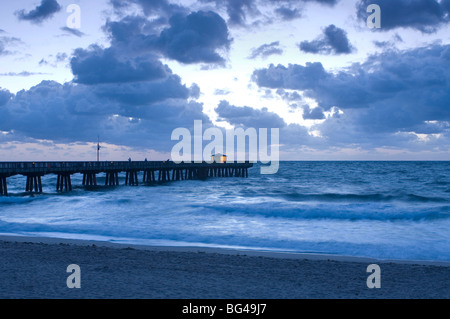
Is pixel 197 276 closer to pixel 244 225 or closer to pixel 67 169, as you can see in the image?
pixel 244 225

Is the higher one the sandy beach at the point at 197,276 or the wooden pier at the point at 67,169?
the wooden pier at the point at 67,169

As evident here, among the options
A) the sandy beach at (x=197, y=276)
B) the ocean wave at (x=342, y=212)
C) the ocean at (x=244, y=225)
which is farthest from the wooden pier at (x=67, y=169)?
the sandy beach at (x=197, y=276)

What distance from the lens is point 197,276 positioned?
8.50 m

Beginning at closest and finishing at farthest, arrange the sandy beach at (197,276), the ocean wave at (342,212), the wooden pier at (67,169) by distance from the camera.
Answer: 1. the sandy beach at (197,276)
2. the ocean wave at (342,212)
3. the wooden pier at (67,169)

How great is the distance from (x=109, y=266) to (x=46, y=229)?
9900 millimetres

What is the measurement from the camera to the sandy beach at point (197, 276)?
23.6ft

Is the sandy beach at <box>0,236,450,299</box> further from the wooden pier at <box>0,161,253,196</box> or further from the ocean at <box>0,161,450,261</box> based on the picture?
the wooden pier at <box>0,161,253,196</box>

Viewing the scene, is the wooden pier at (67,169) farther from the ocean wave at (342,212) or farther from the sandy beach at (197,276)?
the sandy beach at (197,276)

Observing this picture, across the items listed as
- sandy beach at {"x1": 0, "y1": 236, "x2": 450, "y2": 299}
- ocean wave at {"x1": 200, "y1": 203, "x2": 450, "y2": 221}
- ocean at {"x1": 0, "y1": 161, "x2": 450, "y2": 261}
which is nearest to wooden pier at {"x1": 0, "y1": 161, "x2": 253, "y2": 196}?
ocean at {"x1": 0, "y1": 161, "x2": 450, "y2": 261}

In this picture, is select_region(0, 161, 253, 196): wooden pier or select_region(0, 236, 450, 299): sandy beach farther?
select_region(0, 161, 253, 196): wooden pier

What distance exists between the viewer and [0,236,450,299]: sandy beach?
7.18m
